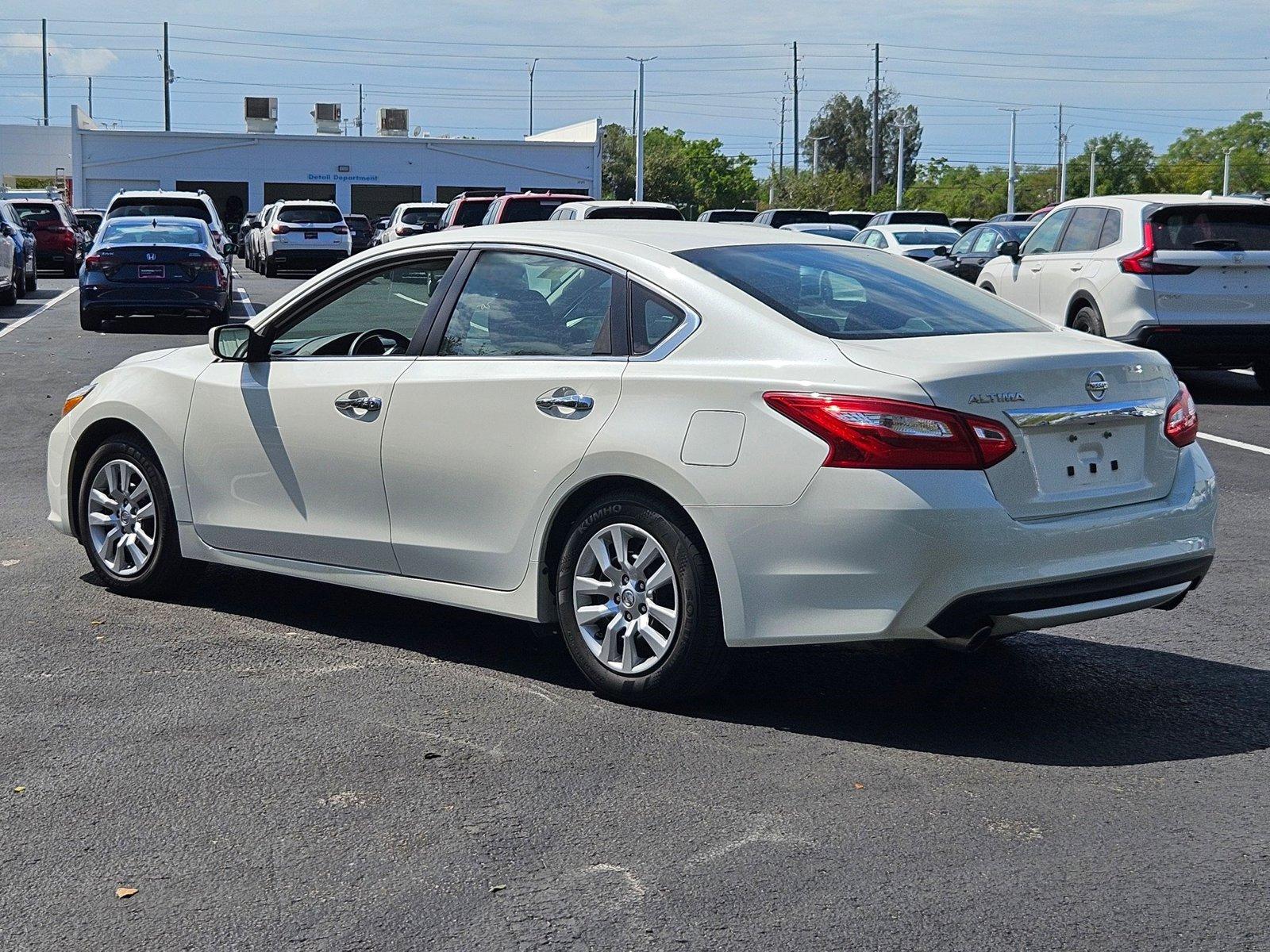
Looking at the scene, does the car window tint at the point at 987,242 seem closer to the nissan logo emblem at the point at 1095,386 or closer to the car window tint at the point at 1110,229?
the car window tint at the point at 1110,229

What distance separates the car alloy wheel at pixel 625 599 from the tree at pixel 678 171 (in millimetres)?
114104

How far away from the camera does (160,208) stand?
27297mm

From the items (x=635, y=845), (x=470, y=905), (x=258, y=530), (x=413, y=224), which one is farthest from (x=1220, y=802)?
(x=413, y=224)

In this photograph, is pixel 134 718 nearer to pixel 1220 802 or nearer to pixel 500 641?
pixel 500 641

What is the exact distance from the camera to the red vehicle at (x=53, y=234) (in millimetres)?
36500

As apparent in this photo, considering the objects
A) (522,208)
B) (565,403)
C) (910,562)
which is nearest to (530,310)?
(565,403)

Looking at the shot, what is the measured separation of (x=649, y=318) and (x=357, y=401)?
Answer: 48.6 inches

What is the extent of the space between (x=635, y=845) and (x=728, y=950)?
2.13 feet

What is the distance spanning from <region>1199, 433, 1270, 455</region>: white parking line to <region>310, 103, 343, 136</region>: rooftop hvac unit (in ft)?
251

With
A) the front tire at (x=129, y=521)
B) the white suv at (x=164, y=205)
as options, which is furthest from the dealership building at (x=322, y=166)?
the front tire at (x=129, y=521)

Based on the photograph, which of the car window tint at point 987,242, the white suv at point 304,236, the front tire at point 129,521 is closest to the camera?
the front tire at point 129,521

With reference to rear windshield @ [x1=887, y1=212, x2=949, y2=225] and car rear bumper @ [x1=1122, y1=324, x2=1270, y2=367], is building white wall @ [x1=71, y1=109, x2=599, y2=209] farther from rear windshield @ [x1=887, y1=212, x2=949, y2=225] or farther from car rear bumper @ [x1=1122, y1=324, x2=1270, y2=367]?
car rear bumper @ [x1=1122, y1=324, x2=1270, y2=367]

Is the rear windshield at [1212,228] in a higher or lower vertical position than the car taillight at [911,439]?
higher

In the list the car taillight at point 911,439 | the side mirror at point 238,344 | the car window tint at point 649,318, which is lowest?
the car taillight at point 911,439
